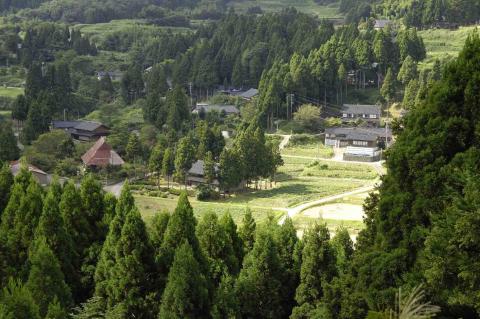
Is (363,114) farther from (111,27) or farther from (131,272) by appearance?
(111,27)

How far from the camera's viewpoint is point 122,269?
1589 cm

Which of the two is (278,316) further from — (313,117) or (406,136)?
(313,117)

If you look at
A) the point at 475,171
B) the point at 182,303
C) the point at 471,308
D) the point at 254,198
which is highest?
the point at 475,171

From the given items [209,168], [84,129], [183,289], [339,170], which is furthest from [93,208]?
[84,129]

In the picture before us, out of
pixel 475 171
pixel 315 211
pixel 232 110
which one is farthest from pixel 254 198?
pixel 475 171

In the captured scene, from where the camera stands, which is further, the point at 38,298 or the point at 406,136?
the point at 38,298

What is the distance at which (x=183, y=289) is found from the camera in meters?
15.1

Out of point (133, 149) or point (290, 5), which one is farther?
point (290, 5)

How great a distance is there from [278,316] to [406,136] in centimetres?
617

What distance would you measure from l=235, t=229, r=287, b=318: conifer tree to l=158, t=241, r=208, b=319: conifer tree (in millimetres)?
1702

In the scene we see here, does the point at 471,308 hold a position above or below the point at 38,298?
above

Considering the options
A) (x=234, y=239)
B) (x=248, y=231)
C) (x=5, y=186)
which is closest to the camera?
(x=234, y=239)

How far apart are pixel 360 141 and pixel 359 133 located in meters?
0.74

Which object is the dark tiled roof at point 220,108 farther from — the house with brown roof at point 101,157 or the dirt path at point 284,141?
the house with brown roof at point 101,157
